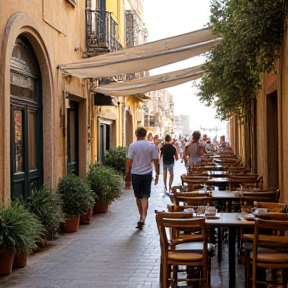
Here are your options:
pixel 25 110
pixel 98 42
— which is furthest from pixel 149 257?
pixel 98 42

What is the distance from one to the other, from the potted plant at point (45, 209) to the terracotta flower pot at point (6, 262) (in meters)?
1.44

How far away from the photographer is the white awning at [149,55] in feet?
35.5

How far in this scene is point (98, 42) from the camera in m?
14.4

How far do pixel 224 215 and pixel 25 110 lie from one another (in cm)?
481

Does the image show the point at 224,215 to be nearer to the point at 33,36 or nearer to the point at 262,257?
the point at 262,257

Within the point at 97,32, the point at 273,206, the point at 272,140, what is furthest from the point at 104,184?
the point at 273,206

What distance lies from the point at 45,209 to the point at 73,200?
1.59 m

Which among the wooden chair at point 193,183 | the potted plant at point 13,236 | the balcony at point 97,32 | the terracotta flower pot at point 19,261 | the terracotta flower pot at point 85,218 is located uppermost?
the balcony at point 97,32

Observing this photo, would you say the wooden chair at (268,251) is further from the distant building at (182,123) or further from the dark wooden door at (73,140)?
the distant building at (182,123)

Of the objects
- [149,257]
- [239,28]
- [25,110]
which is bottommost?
[149,257]

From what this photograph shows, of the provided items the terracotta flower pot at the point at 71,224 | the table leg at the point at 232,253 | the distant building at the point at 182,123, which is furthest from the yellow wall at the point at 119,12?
the distant building at the point at 182,123

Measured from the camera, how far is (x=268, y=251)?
19.7ft

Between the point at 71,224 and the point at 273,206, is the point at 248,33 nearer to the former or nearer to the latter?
the point at 273,206

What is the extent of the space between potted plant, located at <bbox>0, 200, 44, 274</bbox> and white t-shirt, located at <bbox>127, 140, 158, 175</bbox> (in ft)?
12.1
